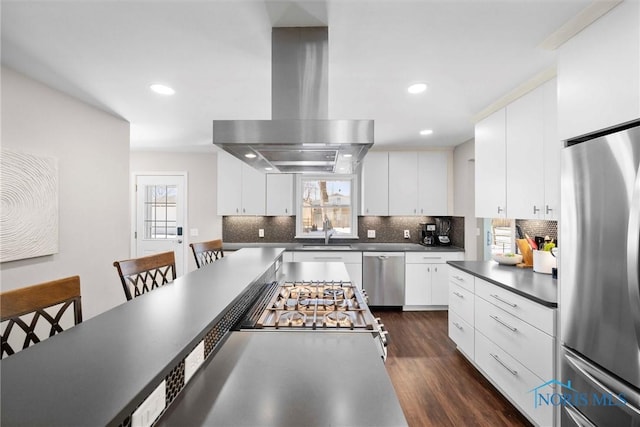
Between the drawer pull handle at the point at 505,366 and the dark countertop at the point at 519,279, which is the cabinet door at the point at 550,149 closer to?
the dark countertop at the point at 519,279

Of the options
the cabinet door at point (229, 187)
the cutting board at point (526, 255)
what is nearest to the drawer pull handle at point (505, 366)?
the cutting board at point (526, 255)

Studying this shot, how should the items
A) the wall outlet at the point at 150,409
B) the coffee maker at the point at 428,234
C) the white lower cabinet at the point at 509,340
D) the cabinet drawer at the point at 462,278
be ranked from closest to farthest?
the wall outlet at the point at 150,409 < the white lower cabinet at the point at 509,340 < the cabinet drawer at the point at 462,278 < the coffee maker at the point at 428,234

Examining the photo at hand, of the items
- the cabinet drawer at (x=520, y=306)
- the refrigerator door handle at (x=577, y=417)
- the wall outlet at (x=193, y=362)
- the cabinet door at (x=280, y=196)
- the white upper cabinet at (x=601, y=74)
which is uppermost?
the white upper cabinet at (x=601, y=74)

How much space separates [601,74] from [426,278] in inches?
129

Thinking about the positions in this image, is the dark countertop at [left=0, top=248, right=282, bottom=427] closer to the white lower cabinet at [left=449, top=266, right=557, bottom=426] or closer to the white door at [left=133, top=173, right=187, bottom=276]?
the white lower cabinet at [left=449, top=266, right=557, bottom=426]

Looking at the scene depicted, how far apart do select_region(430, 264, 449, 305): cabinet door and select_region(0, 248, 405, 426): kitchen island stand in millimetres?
3340

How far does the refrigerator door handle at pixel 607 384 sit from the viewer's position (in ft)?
4.05

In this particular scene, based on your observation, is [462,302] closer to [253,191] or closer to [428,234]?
[428,234]

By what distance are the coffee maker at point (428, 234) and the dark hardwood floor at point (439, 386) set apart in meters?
1.46

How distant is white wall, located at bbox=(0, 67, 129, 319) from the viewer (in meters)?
2.19

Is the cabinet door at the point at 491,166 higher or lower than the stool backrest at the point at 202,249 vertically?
higher

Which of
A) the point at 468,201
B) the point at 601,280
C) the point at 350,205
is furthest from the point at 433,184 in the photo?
the point at 601,280

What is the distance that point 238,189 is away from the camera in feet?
15.3

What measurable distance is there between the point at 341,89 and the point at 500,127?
1.48m
